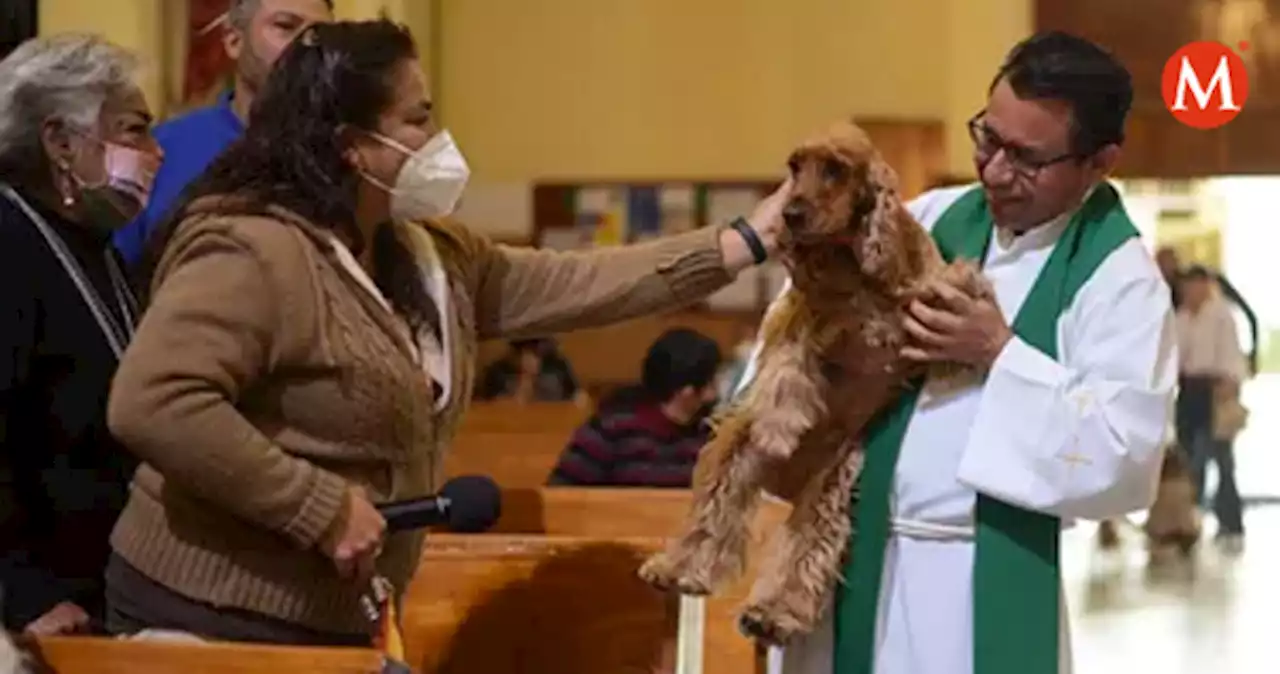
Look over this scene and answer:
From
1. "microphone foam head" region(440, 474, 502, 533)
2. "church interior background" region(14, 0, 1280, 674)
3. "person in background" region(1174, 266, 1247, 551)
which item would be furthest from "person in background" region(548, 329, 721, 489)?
"person in background" region(1174, 266, 1247, 551)

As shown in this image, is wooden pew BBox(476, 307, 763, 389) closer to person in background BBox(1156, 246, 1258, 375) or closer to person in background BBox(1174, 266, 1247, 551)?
person in background BBox(1156, 246, 1258, 375)

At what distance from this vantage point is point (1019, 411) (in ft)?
6.02

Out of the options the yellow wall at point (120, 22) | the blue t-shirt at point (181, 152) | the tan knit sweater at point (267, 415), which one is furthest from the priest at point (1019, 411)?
the yellow wall at point (120, 22)

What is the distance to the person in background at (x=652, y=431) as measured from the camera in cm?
406

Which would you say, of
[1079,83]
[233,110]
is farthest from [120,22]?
[1079,83]

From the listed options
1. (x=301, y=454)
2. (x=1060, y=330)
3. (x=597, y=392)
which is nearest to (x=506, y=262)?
(x=301, y=454)

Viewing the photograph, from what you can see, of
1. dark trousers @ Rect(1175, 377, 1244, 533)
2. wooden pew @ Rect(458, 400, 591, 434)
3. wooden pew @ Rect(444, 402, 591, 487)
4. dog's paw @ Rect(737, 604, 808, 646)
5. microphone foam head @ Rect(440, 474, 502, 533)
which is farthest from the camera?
dark trousers @ Rect(1175, 377, 1244, 533)

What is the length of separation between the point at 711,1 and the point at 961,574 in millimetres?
6238

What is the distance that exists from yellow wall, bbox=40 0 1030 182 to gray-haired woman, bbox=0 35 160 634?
18.0ft

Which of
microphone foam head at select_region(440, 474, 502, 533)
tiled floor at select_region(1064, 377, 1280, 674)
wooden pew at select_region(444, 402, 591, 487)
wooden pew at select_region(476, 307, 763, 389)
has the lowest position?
tiled floor at select_region(1064, 377, 1280, 674)

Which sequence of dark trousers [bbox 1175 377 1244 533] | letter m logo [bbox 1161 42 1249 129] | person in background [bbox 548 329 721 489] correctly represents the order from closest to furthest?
person in background [bbox 548 329 721 489] → letter m logo [bbox 1161 42 1249 129] → dark trousers [bbox 1175 377 1244 533]

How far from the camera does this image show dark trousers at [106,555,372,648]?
1.99m

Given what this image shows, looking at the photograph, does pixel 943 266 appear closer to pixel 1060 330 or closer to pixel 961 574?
pixel 1060 330

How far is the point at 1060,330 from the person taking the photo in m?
1.91
